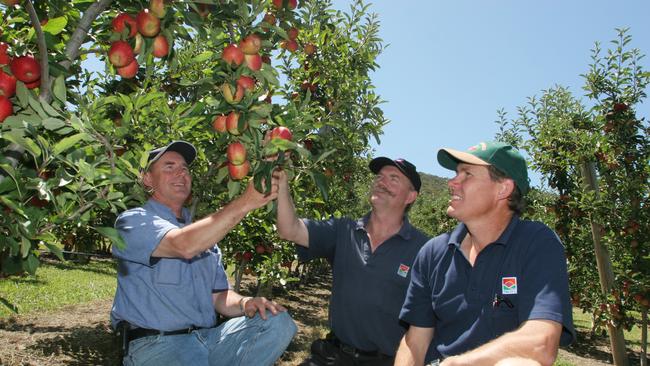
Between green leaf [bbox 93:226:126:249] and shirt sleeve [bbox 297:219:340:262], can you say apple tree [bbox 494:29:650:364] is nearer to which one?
shirt sleeve [bbox 297:219:340:262]

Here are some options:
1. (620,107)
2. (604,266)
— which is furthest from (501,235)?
(620,107)

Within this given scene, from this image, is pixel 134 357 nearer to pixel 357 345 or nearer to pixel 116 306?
pixel 116 306

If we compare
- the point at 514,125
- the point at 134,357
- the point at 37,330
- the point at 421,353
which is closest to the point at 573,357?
the point at 514,125

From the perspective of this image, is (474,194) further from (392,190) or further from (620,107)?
(620,107)

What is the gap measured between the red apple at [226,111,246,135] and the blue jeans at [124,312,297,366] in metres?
1.06

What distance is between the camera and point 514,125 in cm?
818

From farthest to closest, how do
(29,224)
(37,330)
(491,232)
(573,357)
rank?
1. (573,357)
2. (37,330)
3. (491,232)
4. (29,224)

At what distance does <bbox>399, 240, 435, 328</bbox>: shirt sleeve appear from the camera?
236 centimetres

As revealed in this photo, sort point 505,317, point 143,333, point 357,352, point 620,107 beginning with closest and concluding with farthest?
point 505,317, point 143,333, point 357,352, point 620,107

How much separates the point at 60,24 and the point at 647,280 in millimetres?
6533

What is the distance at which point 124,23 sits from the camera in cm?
181

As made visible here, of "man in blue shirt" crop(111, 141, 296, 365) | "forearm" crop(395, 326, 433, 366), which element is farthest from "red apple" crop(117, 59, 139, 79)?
"forearm" crop(395, 326, 433, 366)

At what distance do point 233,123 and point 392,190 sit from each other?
1.90 m

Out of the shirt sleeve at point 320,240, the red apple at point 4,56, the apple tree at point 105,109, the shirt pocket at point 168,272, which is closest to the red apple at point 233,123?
the apple tree at point 105,109
